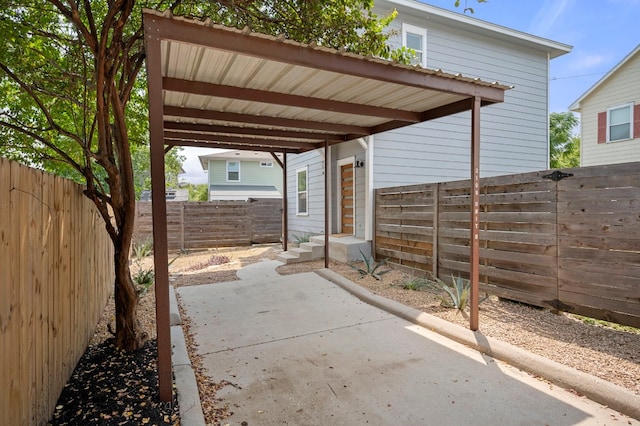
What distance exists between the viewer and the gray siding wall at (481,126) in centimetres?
847

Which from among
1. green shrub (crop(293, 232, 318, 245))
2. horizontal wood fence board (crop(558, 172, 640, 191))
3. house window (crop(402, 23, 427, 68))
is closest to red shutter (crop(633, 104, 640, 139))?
house window (crop(402, 23, 427, 68))

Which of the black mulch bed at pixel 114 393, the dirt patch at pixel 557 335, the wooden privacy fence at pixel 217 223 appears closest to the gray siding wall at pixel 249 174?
the wooden privacy fence at pixel 217 223

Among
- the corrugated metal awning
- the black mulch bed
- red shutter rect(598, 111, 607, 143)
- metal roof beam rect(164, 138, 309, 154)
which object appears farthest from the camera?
red shutter rect(598, 111, 607, 143)

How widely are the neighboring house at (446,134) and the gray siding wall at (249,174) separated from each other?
11.1 m

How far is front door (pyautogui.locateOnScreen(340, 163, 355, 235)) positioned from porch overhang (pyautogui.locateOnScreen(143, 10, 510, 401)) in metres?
2.49

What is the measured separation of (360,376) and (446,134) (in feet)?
25.1

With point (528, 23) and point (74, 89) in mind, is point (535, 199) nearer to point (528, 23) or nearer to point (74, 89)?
point (74, 89)

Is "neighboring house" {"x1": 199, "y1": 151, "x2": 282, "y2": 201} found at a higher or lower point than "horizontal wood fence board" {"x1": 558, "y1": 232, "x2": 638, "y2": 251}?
higher

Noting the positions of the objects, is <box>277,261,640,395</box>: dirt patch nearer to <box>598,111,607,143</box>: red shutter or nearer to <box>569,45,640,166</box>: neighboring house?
<box>569,45,640,166</box>: neighboring house

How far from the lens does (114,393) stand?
8.09 ft

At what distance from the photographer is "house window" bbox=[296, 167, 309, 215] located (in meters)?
11.0

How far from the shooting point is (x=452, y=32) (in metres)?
9.06

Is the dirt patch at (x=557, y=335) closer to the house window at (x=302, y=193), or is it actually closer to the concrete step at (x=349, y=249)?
the concrete step at (x=349, y=249)

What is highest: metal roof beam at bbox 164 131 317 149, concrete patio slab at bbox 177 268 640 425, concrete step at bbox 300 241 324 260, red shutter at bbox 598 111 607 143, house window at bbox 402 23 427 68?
house window at bbox 402 23 427 68
